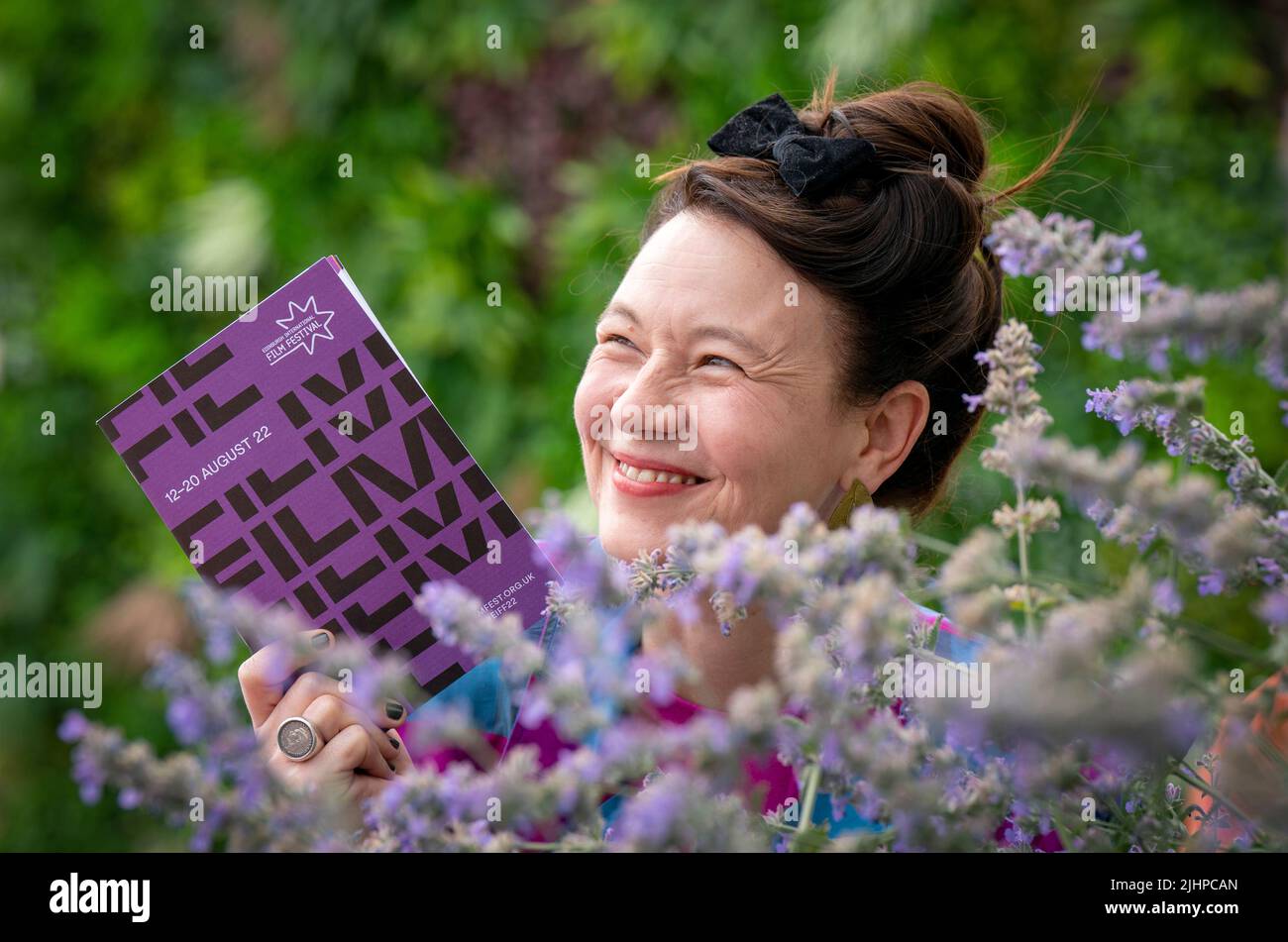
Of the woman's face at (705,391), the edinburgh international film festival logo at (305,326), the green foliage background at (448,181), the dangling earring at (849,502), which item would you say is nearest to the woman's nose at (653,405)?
the woman's face at (705,391)

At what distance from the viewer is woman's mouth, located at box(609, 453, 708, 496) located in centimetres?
119

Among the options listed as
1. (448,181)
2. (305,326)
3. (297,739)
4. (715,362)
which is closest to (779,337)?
(715,362)

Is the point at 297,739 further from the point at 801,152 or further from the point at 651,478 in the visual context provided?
the point at 801,152

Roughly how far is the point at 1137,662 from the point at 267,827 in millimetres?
411

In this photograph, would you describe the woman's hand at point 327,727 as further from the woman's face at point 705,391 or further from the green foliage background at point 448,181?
the green foliage background at point 448,181

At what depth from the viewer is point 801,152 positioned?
128cm

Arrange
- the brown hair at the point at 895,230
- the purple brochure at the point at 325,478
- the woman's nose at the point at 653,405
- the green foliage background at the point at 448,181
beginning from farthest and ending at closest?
the green foliage background at the point at 448,181, the brown hair at the point at 895,230, the woman's nose at the point at 653,405, the purple brochure at the point at 325,478

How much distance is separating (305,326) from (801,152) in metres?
0.56

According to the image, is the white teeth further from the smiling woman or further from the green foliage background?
the green foliage background

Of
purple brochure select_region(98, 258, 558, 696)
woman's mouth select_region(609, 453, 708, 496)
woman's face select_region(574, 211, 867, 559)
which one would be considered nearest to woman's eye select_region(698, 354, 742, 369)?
woman's face select_region(574, 211, 867, 559)

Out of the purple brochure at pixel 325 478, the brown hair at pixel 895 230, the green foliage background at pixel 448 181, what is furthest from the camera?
the green foliage background at pixel 448 181

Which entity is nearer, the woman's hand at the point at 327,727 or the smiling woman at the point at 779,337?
the woman's hand at the point at 327,727

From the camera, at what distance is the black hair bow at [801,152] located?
50.0 inches
